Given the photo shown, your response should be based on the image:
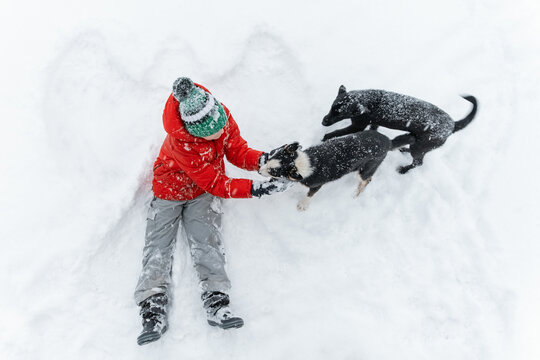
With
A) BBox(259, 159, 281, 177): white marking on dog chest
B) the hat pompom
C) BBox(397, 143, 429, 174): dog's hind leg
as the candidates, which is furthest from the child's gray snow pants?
BBox(397, 143, 429, 174): dog's hind leg

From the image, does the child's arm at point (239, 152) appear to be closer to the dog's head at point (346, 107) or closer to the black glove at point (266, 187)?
the black glove at point (266, 187)

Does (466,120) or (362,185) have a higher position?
(466,120)

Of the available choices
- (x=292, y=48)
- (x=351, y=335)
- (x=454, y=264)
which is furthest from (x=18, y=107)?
(x=454, y=264)

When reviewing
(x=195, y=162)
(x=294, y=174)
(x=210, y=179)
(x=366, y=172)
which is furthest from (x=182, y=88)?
(x=366, y=172)

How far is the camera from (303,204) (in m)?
3.19

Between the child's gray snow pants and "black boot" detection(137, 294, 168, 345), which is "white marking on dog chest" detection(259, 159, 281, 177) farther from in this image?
"black boot" detection(137, 294, 168, 345)

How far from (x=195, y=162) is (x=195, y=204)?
1.80 feet

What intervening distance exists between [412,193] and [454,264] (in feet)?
2.63

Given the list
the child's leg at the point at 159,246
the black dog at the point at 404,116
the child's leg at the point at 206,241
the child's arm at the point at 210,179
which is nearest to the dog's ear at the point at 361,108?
the black dog at the point at 404,116

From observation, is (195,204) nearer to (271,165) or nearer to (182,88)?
(271,165)

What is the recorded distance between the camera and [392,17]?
369cm

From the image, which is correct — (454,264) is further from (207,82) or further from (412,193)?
(207,82)

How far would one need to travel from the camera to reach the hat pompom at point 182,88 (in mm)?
2033

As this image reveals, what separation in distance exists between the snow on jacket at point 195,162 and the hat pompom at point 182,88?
0.17 m
